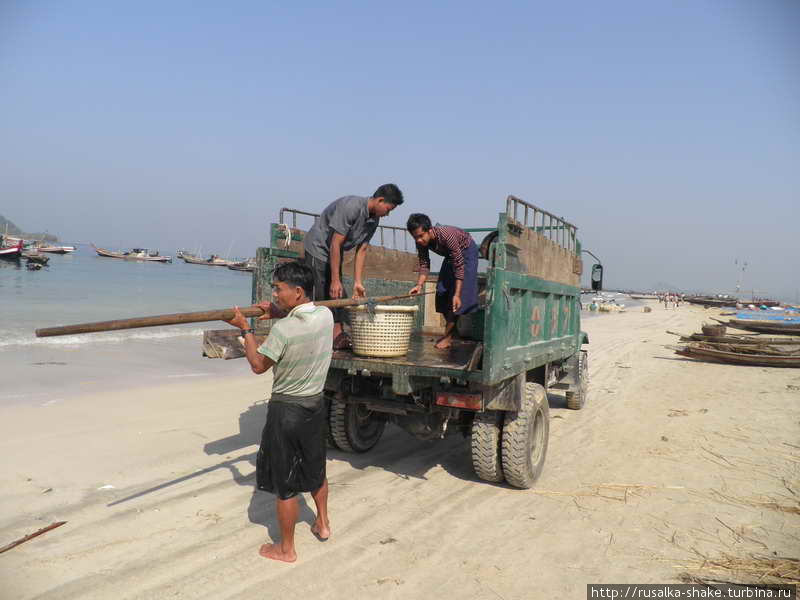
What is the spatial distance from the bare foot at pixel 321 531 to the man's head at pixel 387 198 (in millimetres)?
2610

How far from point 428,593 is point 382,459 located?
2.40m

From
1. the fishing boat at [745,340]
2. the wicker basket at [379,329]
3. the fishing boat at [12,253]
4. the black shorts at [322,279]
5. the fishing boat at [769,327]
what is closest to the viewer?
the wicker basket at [379,329]

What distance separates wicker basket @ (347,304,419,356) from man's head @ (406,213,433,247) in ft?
3.53

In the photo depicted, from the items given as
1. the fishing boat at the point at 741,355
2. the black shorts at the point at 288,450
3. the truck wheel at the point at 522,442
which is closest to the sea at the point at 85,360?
the black shorts at the point at 288,450

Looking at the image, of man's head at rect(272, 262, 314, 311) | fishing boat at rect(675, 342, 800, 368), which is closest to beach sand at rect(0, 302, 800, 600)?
man's head at rect(272, 262, 314, 311)

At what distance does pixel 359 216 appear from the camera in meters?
4.75

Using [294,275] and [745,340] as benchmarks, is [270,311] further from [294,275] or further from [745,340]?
[745,340]

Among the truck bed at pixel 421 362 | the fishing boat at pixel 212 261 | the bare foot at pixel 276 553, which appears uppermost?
the fishing boat at pixel 212 261

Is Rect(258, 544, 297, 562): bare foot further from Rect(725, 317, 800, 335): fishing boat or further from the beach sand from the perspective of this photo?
Rect(725, 317, 800, 335): fishing boat

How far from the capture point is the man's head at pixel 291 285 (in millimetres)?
3182

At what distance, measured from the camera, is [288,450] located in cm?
319

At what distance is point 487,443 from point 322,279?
6.83 feet

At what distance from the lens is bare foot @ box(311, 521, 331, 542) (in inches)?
138

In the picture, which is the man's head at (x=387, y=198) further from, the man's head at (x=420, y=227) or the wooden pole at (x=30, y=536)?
the wooden pole at (x=30, y=536)
